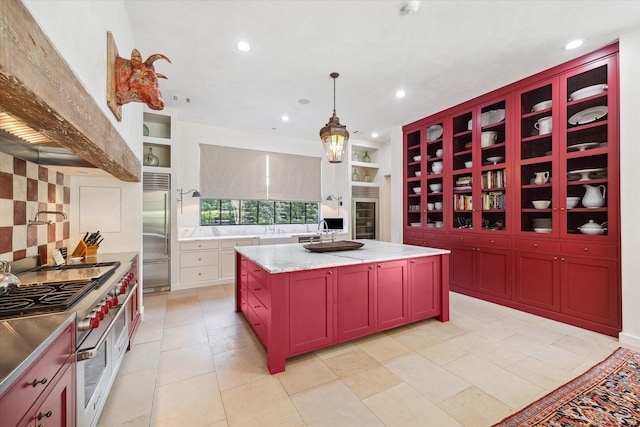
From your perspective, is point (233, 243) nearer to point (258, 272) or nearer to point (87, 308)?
point (258, 272)

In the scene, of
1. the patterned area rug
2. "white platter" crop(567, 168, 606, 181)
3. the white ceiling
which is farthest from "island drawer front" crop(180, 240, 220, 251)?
"white platter" crop(567, 168, 606, 181)

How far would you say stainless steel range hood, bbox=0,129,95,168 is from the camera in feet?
5.52

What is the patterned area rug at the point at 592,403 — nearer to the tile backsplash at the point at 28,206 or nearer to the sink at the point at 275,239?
the tile backsplash at the point at 28,206

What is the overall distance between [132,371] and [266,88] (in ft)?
11.2

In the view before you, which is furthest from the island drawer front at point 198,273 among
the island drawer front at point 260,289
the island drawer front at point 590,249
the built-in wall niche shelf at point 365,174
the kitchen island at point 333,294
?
the island drawer front at point 590,249

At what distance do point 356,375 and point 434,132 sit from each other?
161 inches

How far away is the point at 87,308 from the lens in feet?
4.39

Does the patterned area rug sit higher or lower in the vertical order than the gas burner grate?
lower

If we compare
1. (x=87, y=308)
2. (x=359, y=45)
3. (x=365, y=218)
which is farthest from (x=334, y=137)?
(x=365, y=218)

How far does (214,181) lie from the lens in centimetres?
519

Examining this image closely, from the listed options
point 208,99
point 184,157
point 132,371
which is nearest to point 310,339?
point 132,371

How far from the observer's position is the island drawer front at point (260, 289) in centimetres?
225

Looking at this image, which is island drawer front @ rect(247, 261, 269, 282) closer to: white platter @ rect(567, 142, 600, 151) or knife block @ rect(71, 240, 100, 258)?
knife block @ rect(71, 240, 100, 258)

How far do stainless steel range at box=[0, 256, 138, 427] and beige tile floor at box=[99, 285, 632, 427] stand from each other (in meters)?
0.31
